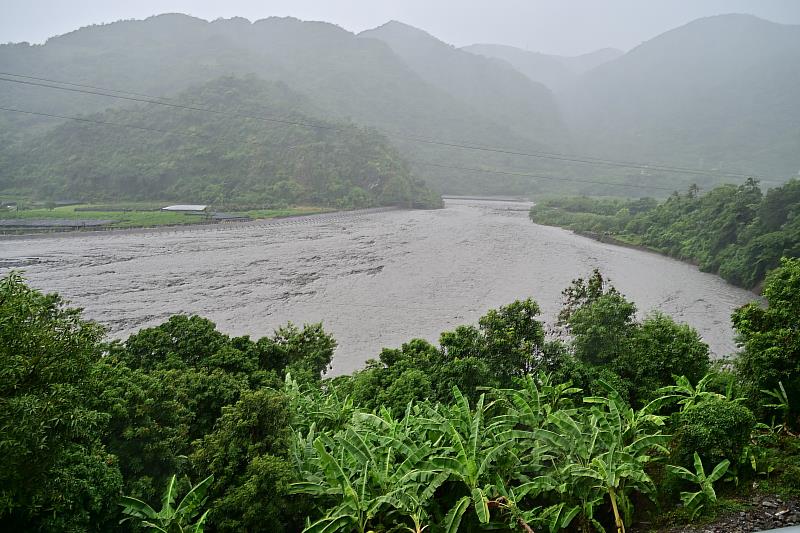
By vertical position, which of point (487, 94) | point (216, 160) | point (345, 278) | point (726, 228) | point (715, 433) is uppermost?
point (487, 94)

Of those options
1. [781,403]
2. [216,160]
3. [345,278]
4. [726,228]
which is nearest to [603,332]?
[781,403]

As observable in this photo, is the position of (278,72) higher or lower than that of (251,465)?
higher

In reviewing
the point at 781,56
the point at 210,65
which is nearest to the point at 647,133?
the point at 781,56

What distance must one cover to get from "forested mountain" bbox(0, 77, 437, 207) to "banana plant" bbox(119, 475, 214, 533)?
40.6 m

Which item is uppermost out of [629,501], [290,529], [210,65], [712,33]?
[712,33]

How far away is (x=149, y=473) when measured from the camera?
455cm

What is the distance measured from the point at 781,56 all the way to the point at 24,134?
135m

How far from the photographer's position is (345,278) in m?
22.5

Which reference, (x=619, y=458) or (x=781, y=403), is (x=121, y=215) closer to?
(x=619, y=458)

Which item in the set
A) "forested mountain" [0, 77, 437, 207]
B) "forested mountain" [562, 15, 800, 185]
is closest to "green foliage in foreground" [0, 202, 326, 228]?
"forested mountain" [0, 77, 437, 207]

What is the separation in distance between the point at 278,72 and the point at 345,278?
86.4 meters

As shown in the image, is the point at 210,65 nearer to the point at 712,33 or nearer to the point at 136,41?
the point at 136,41

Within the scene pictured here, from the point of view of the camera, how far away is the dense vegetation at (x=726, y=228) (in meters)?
20.8

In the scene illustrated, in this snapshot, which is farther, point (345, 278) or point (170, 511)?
point (345, 278)
